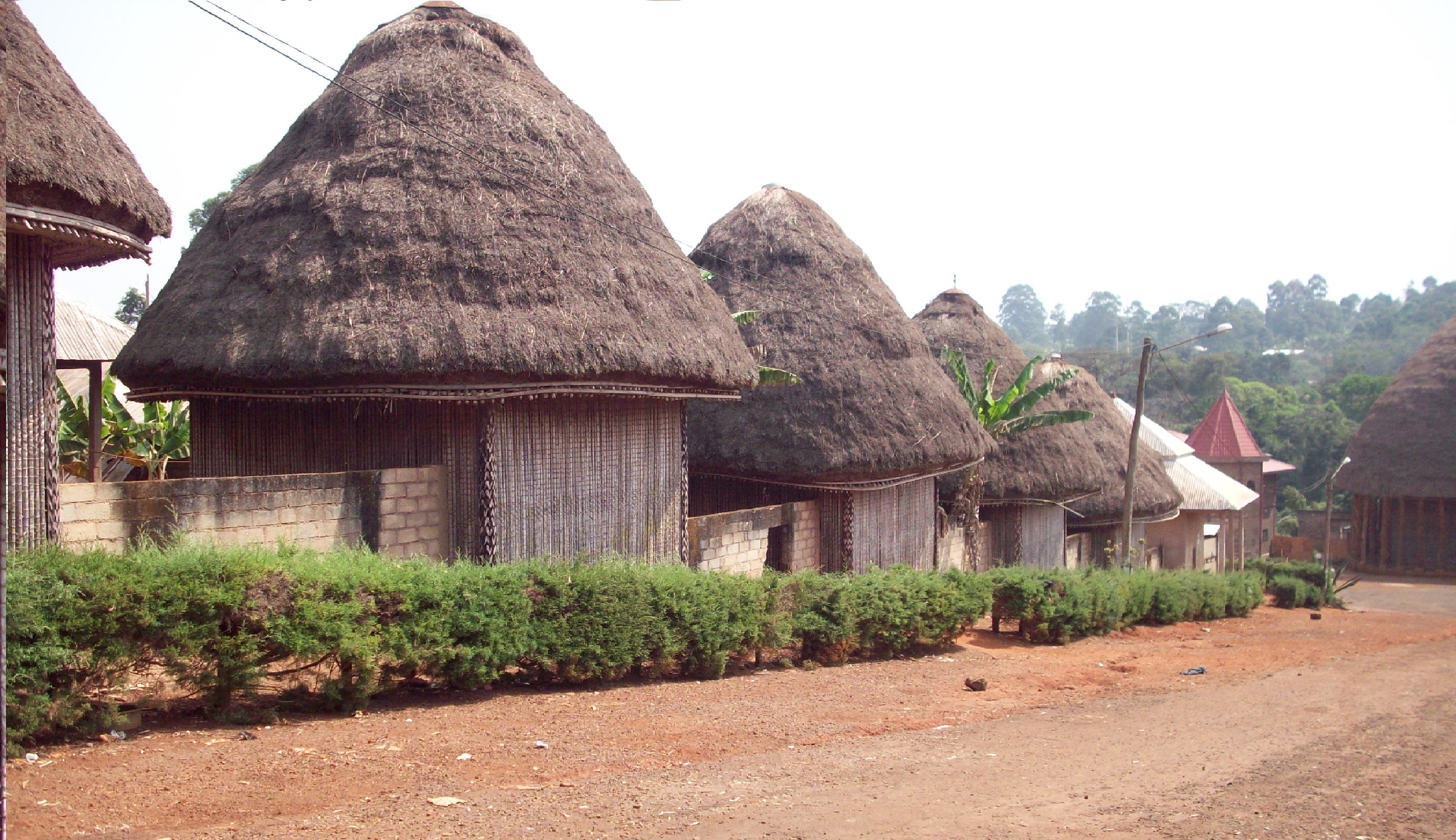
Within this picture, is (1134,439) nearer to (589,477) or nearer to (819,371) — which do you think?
(819,371)

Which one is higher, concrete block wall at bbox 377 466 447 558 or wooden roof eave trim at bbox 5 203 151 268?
wooden roof eave trim at bbox 5 203 151 268

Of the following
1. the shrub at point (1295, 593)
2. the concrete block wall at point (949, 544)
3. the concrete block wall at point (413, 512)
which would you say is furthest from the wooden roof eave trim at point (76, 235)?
the shrub at point (1295, 593)

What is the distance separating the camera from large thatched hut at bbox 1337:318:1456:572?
36.4m

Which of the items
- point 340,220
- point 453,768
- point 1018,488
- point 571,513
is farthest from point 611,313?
point 1018,488

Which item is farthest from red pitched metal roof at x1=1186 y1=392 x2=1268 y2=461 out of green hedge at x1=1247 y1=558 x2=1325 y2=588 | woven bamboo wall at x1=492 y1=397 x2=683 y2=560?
woven bamboo wall at x1=492 y1=397 x2=683 y2=560

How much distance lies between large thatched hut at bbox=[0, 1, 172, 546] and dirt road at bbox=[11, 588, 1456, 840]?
2.14m

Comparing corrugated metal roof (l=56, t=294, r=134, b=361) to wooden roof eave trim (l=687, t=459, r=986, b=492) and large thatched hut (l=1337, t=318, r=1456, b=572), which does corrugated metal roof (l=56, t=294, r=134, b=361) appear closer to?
wooden roof eave trim (l=687, t=459, r=986, b=492)

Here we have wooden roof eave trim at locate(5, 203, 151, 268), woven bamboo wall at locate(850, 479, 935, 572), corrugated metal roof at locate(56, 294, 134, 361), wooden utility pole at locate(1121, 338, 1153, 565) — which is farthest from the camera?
wooden utility pole at locate(1121, 338, 1153, 565)

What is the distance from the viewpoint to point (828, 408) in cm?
1658

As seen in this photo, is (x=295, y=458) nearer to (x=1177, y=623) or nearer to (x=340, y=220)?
(x=340, y=220)

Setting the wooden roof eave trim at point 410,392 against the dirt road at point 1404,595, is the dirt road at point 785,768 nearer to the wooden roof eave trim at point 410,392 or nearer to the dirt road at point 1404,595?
the wooden roof eave trim at point 410,392

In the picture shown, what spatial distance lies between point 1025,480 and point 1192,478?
12291 millimetres

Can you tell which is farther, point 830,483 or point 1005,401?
point 1005,401

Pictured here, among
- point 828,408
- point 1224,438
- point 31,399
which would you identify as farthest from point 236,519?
point 1224,438
